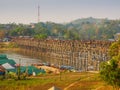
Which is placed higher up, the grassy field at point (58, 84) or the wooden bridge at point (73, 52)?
the wooden bridge at point (73, 52)

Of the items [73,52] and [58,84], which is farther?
[73,52]

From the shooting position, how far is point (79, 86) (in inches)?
1248

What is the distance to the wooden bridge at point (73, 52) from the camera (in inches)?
2425

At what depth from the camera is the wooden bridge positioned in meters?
61.6

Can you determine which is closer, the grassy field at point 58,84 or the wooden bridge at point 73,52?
the grassy field at point 58,84

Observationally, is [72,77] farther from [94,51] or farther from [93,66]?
[94,51]

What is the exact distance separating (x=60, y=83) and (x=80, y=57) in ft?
119

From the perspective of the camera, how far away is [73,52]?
73.2 meters

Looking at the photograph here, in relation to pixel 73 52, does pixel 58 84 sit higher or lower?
lower

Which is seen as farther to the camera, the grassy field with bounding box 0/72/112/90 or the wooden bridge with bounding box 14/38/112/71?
the wooden bridge with bounding box 14/38/112/71

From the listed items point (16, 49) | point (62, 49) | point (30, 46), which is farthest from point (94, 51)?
point (16, 49)

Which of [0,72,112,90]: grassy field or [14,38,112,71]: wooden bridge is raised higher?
[14,38,112,71]: wooden bridge

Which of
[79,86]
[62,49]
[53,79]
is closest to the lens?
[79,86]

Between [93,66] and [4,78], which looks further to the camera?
[93,66]
